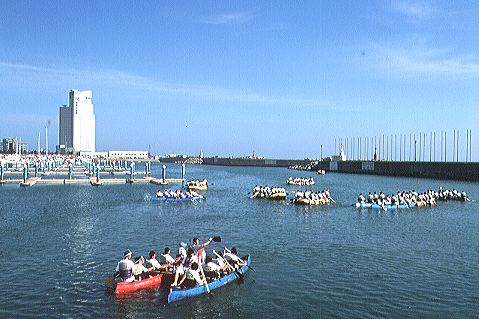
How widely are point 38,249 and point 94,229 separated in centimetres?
721

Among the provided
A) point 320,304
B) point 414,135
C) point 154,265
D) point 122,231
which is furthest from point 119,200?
point 414,135

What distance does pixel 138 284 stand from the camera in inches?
728

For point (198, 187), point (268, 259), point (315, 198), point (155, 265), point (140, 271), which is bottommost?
point (268, 259)

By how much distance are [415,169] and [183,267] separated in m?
125

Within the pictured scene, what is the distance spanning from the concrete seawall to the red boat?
108477 millimetres

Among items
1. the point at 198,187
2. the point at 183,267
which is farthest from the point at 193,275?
the point at 198,187

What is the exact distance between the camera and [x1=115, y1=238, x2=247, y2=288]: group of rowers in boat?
18.2 meters

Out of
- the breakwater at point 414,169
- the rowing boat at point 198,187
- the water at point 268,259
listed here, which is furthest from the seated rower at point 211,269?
the breakwater at point 414,169

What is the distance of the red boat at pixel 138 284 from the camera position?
59.2ft

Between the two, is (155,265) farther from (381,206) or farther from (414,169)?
(414,169)

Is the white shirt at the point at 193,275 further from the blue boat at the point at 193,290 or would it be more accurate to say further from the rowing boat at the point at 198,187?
the rowing boat at the point at 198,187

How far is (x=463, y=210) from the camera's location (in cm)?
4788

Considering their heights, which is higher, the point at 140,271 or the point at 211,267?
the point at 211,267

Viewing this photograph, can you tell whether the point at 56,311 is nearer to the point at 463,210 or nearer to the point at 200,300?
the point at 200,300
